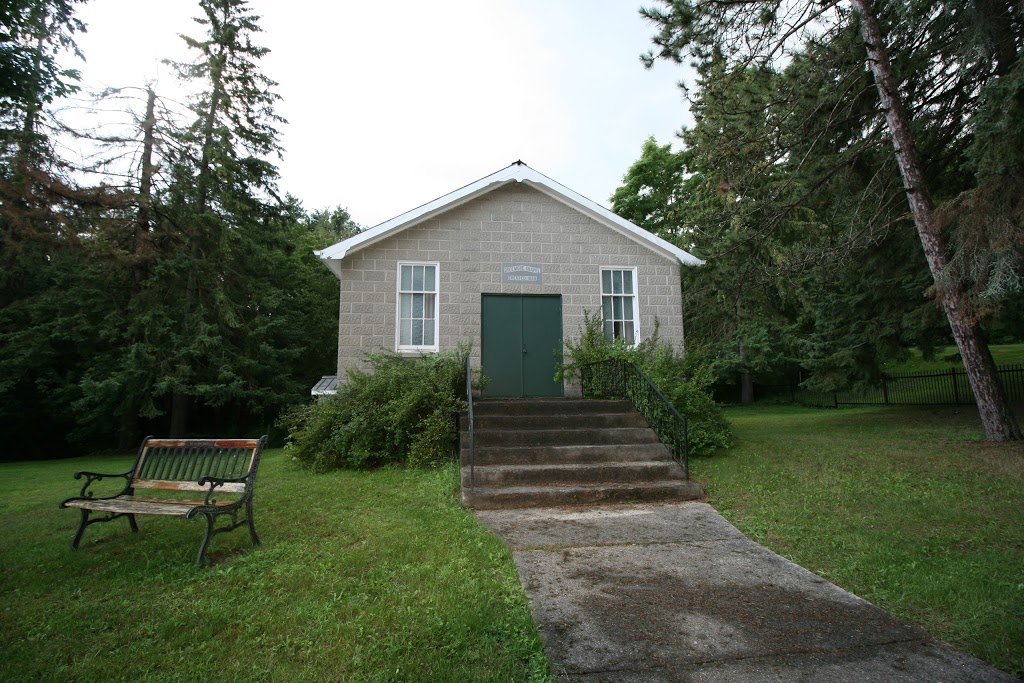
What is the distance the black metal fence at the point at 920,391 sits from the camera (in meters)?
16.2

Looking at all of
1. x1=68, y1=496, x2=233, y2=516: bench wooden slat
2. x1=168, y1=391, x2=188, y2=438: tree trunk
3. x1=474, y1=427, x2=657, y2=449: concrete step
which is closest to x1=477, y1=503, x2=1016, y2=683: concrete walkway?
x1=474, y1=427, x2=657, y2=449: concrete step

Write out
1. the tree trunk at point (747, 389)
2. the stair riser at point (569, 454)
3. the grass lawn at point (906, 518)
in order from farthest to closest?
1. the tree trunk at point (747, 389)
2. the stair riser at point (569, 454)
3. the grass lawn at point (906, 518)

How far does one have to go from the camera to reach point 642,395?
8.62 m

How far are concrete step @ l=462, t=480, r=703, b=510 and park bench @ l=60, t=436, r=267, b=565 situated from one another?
7.95 feet

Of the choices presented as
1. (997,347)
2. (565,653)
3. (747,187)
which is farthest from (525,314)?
(997,347)

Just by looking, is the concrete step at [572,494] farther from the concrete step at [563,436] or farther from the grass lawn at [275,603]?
the concrete step at [563,436]

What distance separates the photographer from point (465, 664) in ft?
9.37

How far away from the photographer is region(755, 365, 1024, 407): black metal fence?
53.0ft

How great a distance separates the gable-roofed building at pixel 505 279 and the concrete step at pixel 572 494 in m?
4.24

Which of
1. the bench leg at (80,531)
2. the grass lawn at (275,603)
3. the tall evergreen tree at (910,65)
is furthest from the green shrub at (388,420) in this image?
the tall evergreen tree at (910,65)

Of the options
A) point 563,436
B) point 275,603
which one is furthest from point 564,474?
point 275,603

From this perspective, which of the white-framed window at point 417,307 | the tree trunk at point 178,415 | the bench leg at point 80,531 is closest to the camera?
the bench leg at point 80,531

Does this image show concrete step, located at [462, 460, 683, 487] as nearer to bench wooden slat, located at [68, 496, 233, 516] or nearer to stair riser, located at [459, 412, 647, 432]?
stair riser, located at [459, 412, 647, 432]

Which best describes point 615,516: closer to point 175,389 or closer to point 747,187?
point 747,187
